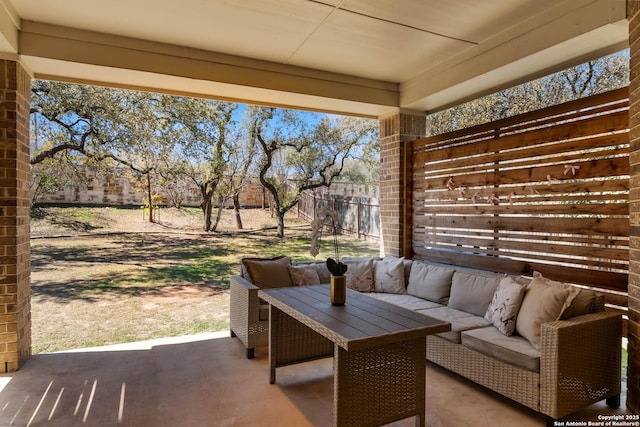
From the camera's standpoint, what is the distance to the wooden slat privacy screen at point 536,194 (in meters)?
2.66

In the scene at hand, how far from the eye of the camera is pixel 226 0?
2.64 m

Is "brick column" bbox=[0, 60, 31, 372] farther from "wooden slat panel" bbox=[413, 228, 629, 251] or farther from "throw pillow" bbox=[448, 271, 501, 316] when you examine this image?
"wooden slat panel" bbox=[413, 228, 629, 251]

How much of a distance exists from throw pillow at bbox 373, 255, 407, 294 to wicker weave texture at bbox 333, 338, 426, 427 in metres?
1.87

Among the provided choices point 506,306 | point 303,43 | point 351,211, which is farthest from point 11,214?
point 351,211

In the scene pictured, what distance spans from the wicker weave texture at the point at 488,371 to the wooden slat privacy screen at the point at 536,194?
1.02 meters

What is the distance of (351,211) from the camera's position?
19.0 feet

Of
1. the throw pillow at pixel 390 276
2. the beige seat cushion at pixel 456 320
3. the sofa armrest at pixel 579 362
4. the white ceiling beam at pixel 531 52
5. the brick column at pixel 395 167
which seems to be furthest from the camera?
the brick column at pixel 395 167

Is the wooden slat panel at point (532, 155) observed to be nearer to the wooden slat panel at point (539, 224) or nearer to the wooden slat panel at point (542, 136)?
the wooden slat panel at point (542, 136)

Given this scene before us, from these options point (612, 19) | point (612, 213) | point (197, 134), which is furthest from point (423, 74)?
point (197, 134)

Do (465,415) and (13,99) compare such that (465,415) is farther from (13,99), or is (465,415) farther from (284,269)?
(13,99)

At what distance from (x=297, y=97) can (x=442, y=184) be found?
192 cm

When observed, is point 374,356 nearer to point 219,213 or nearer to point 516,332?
point 516,332

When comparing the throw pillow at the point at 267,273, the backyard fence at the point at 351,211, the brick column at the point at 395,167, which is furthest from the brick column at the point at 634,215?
the backyard fence at the point at 351,211

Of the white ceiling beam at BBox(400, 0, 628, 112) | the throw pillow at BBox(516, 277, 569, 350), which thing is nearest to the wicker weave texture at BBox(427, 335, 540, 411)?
the throw pillow at BBox(516, 277, 569, 350)
